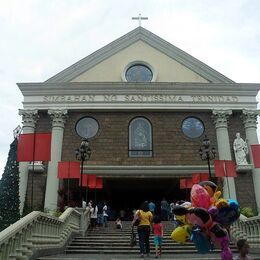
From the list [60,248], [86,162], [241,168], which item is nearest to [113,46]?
[86,162]

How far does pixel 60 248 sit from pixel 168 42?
63.2 ft

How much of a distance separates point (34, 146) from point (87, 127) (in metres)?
8.35

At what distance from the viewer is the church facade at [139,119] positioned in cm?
2427

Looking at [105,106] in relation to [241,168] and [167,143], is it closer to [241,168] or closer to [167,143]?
[167,143]

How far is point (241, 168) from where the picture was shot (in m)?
24.0

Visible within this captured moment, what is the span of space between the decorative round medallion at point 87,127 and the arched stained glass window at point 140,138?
7.94 feet

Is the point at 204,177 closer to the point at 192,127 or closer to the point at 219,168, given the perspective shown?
the point at 219,168

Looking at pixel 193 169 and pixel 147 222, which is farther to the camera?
pixel 193 169

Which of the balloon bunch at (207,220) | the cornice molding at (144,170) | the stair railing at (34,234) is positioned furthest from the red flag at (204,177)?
the balloon bunch at (207,220)

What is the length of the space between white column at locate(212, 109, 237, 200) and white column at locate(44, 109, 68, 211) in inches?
401

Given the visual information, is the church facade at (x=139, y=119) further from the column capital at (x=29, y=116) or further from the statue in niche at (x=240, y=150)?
the statue in niche at (x=240, y=150)

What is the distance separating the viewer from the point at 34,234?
10188 millimetres

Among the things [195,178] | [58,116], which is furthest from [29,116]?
[195,178]

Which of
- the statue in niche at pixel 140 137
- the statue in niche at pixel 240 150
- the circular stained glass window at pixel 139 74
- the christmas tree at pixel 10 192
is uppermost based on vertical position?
the circular stained glass window at pixel 139 74
